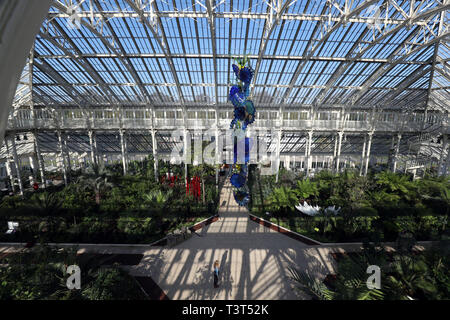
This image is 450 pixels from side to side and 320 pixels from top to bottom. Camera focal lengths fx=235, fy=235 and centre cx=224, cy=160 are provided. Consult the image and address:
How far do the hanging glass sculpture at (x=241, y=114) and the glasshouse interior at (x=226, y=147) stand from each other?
0.36ft

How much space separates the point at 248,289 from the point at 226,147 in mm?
20745

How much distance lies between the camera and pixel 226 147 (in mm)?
29344

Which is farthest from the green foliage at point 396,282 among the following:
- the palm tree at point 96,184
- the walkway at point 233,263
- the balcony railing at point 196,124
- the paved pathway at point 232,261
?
the balcony railing at point 196,124

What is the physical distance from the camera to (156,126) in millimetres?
24516

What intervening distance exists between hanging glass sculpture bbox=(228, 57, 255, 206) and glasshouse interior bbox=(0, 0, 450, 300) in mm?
111

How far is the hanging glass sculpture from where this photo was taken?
496 inches

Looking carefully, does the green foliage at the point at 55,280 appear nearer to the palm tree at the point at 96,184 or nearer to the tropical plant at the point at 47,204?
the tropical plant at the point at 47,204

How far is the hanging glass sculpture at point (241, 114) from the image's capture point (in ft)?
41.3

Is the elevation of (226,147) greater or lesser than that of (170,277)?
greater

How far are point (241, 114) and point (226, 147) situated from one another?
16119mm

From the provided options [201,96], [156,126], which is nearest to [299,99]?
[201,96]
